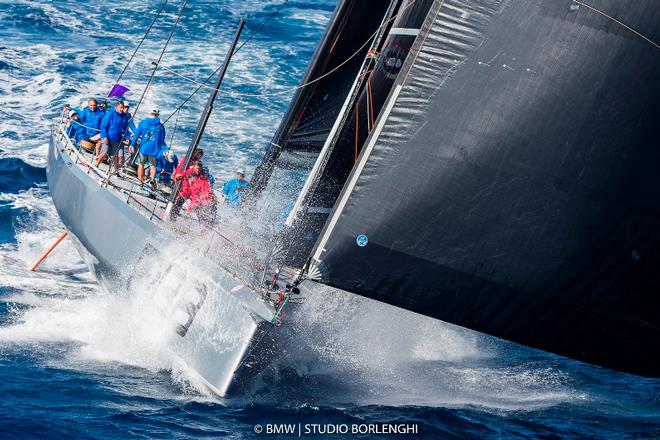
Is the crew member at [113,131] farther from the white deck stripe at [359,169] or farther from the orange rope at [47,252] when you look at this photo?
the white deck stripe at [359,169]

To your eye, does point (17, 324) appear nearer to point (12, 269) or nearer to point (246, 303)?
point (12, 269)

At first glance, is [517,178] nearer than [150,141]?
Yes

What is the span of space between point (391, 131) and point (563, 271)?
180 cm

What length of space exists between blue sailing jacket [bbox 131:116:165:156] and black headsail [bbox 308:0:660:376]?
4.86 m

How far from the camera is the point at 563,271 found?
719cm

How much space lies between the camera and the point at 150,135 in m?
11.4

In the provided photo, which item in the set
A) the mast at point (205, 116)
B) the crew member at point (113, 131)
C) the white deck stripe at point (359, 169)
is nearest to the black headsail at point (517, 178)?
the white deck stripe at point (359, 169)

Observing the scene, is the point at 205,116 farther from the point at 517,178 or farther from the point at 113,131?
the point at 517,178

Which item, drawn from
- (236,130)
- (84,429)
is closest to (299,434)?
(84,429)

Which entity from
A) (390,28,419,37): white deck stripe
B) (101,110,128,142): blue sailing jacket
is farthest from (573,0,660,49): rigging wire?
(101,110,128,142): blue sailing jacket

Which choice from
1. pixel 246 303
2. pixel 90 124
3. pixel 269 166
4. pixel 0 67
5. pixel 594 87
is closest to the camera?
pixel 594 87

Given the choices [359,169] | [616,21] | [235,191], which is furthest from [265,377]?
[616,21]

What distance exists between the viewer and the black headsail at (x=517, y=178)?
22.2ft

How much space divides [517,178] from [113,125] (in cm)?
657
